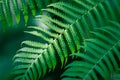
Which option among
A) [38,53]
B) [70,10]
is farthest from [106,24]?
[38,53]

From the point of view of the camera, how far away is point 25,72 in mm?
1401

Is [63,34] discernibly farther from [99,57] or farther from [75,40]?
[99,57]

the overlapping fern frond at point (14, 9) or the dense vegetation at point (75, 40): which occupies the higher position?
the overlapping fern frond at point (14, 9)

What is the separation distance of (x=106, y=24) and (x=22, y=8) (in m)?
0.42

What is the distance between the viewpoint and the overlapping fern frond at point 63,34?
1416mm

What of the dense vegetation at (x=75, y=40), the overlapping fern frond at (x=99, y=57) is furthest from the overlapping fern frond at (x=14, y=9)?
the overlapping fern frond at (x=99, y=57)

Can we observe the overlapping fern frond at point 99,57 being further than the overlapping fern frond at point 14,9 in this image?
No

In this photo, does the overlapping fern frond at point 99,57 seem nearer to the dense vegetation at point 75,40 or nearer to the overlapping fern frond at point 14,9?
the dense vegetation at point 75,40

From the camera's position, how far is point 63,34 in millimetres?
1479

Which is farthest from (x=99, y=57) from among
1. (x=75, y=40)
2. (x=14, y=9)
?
(x=14, y=9)

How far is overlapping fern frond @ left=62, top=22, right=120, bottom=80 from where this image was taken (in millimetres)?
1333

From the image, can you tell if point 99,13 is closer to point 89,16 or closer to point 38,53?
point 89,16

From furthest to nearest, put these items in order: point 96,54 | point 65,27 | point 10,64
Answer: point 10,64
point 65,27
point 96,54

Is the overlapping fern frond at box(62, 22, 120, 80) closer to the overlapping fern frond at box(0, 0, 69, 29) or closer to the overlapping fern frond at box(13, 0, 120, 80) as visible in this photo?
the overlapping fern frond at box(13, 0, 120, 80)
